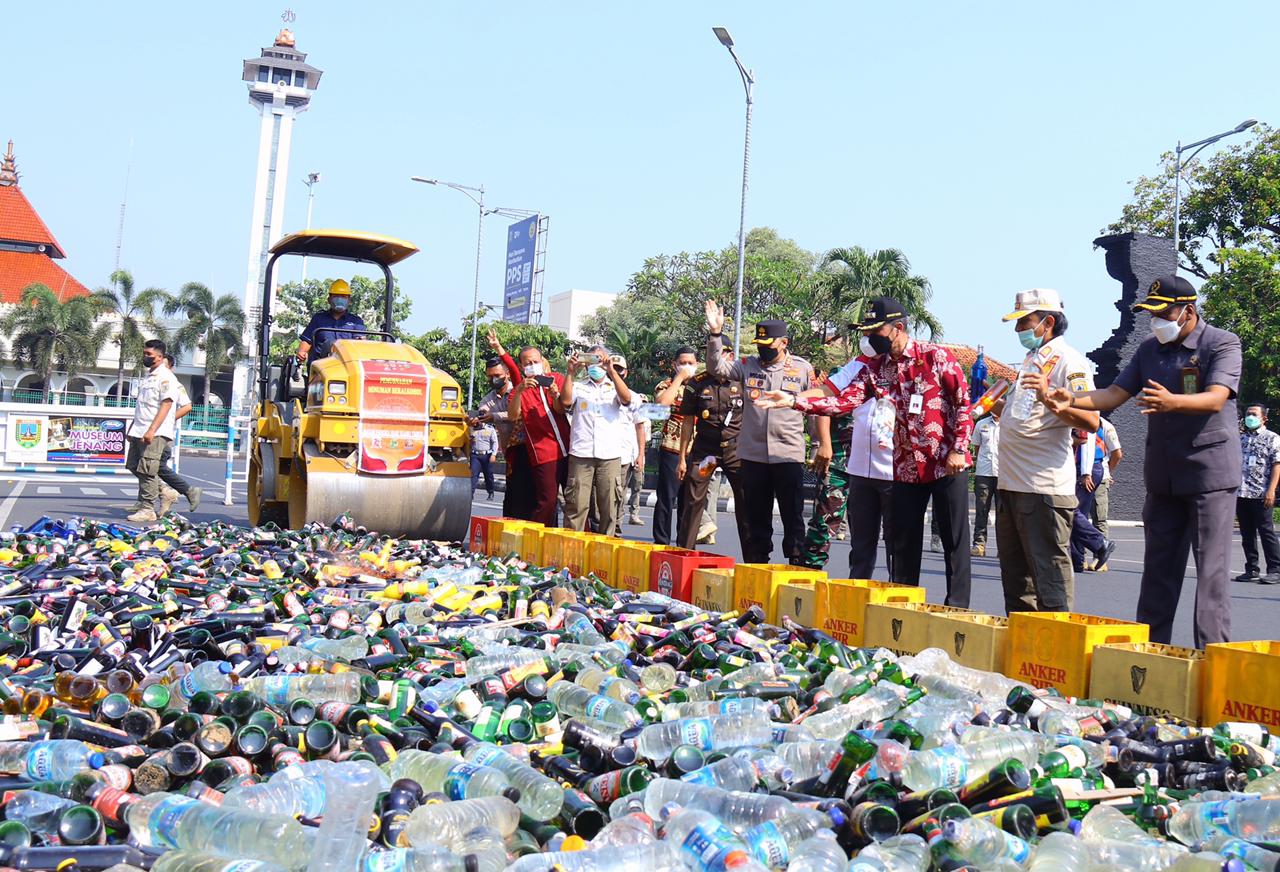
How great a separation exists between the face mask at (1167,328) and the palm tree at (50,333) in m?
77.4

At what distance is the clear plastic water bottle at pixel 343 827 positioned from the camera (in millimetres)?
3008

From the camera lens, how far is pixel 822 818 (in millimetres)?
3473

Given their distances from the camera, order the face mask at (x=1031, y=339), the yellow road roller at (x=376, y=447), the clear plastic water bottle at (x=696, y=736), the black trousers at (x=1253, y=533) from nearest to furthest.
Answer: the clear plastic water bottle at (x=696, y=736) < the face mask at (x=1031, y=339) < the yellow road roller at (x=376, y=447) < the black trousers at (x=1253, y=533)

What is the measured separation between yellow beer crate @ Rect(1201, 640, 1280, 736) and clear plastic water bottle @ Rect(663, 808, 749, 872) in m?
2.56

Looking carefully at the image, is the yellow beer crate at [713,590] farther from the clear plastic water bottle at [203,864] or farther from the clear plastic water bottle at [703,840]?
the clear plastic water bottle at [203,864]

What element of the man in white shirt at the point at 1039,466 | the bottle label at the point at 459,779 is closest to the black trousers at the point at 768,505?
the man in white shirt at the point at 1039,466

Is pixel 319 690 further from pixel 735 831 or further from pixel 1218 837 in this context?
pixel 1218 837

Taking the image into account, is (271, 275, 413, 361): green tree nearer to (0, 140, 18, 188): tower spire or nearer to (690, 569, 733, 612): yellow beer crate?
(0, 140, 18, 188): tower spire

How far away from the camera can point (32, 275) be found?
92562 millimetres

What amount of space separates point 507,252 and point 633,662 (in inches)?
2916

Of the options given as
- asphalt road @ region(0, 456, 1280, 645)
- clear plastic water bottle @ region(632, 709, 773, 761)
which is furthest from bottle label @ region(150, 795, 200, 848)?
asphalt road @ region(0, 456, 1280, 645)

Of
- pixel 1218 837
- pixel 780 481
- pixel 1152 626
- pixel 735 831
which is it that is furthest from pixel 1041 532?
pixel 735 831

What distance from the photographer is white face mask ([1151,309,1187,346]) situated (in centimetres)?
646

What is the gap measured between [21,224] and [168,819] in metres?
108
